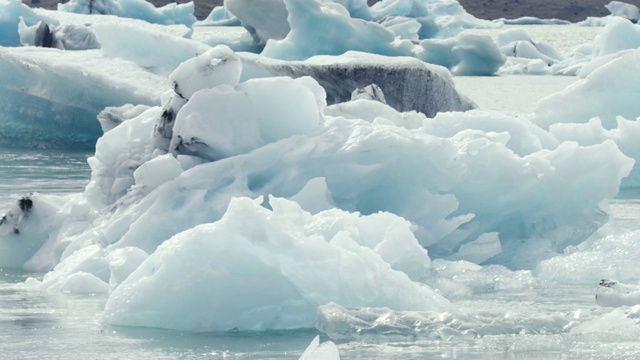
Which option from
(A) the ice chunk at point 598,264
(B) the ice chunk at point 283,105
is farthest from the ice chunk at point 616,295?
(B) the ice chunk at point 283,105

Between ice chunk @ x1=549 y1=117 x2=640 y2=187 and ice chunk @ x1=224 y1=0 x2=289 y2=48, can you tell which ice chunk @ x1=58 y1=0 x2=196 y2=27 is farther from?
ice chunk @ x1=549 y1=117 x2=640 y2=187

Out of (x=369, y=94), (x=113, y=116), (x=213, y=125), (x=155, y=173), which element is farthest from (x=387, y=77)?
(x=155, y=173)

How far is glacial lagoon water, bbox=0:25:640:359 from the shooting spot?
3.05m

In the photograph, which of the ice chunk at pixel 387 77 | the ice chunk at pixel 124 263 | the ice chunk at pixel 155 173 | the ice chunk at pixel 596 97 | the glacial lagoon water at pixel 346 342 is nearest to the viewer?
the glacial lagoon water at pixel 346 342

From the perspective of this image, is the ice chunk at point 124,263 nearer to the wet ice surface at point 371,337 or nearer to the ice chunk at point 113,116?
the wet ice surface at point 371,337

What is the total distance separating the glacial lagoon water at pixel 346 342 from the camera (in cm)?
305

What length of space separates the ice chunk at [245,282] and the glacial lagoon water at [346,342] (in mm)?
77

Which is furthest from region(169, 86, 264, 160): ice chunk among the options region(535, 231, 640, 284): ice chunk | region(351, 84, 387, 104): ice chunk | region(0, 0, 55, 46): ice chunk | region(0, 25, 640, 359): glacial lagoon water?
region(0, 0, 55, 46): ice chunk

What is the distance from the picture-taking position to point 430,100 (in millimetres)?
8438

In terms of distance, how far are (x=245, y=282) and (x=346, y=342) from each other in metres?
0.41

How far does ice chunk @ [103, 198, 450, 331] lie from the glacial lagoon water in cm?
8

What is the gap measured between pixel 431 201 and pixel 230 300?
132 centimetres

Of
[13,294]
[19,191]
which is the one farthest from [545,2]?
[13,294]

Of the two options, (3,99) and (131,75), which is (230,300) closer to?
(131,75)
